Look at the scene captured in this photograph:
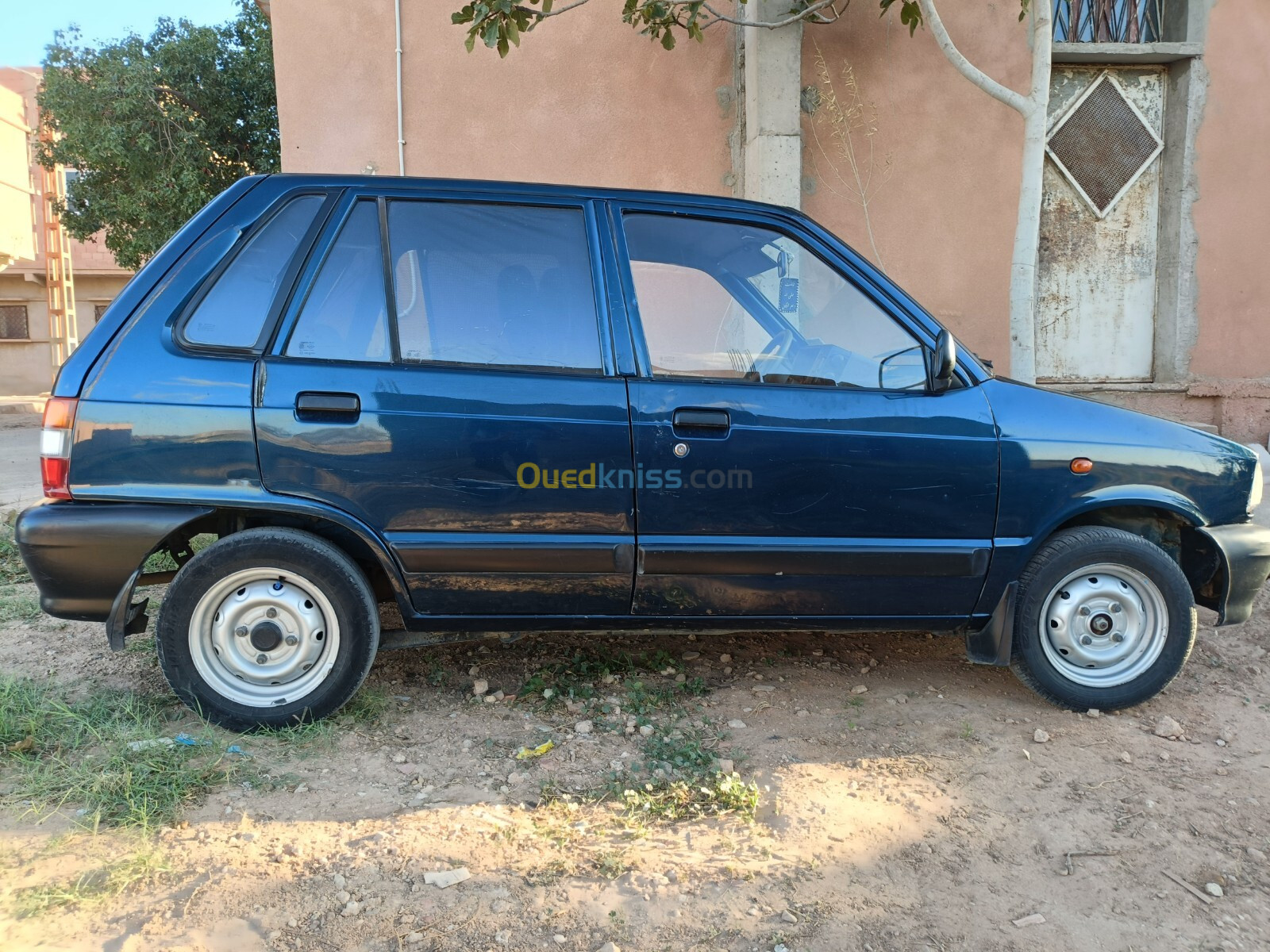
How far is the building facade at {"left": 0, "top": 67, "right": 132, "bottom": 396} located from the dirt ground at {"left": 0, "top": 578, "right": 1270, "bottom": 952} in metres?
22.5

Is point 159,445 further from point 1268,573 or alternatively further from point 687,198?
point 1268,573

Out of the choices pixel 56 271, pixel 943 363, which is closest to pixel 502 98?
pixel 943 363

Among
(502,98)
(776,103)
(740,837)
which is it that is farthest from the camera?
(502,98)

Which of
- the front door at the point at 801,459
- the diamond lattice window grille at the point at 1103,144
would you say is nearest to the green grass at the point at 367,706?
the front door at the point at 801,459

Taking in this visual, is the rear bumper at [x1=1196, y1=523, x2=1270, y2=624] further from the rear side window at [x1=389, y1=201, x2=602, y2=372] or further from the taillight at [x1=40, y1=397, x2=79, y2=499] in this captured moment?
the taillight at [x1=40, y1=397, x2=79, y2=499]

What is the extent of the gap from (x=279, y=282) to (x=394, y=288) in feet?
1.19

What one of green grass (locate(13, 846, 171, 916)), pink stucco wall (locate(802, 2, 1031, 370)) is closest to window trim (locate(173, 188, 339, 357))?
green grass (locate(13, 846, 171, 916))

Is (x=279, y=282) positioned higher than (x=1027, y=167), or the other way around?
(x=1027, y=167)

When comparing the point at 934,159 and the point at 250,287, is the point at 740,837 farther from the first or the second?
the point at 934,159

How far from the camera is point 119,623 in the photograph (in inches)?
112

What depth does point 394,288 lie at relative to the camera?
9.66 ft

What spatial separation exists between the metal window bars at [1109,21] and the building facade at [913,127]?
0.02 meters

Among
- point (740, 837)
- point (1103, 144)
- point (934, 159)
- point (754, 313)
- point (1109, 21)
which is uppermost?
point (1109, 21)

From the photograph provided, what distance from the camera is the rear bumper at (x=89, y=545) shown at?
2748 mm
